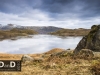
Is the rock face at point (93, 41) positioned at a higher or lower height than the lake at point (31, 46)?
higher

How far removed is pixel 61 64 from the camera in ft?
43.3

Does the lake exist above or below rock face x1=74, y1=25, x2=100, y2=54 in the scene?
below

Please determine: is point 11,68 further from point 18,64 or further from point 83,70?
point 83,70

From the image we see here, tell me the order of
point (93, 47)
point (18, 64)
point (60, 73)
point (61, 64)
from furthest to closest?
1. point (93, 47)
2. point (61, 64)
3. point (60, 73)
4. point (18, 64)

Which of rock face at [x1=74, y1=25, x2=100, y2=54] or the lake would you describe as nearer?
rock face at [x1=74, y1=25, x2=100, y2=54]

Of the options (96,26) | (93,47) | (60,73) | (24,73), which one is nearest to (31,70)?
(24,73)

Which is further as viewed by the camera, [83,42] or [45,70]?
[83,42]

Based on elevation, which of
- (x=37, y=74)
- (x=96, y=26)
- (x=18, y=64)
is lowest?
(x=37, y=74)

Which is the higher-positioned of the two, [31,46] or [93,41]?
[93,41]

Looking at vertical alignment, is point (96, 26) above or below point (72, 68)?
above

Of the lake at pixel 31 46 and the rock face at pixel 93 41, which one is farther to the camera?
the lake at pixel 31 46

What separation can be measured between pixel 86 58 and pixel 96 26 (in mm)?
9381

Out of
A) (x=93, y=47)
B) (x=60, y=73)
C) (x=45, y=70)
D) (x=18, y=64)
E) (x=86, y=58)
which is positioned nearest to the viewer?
(x=18, y=64)

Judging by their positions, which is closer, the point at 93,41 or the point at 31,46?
the point at 93,41
